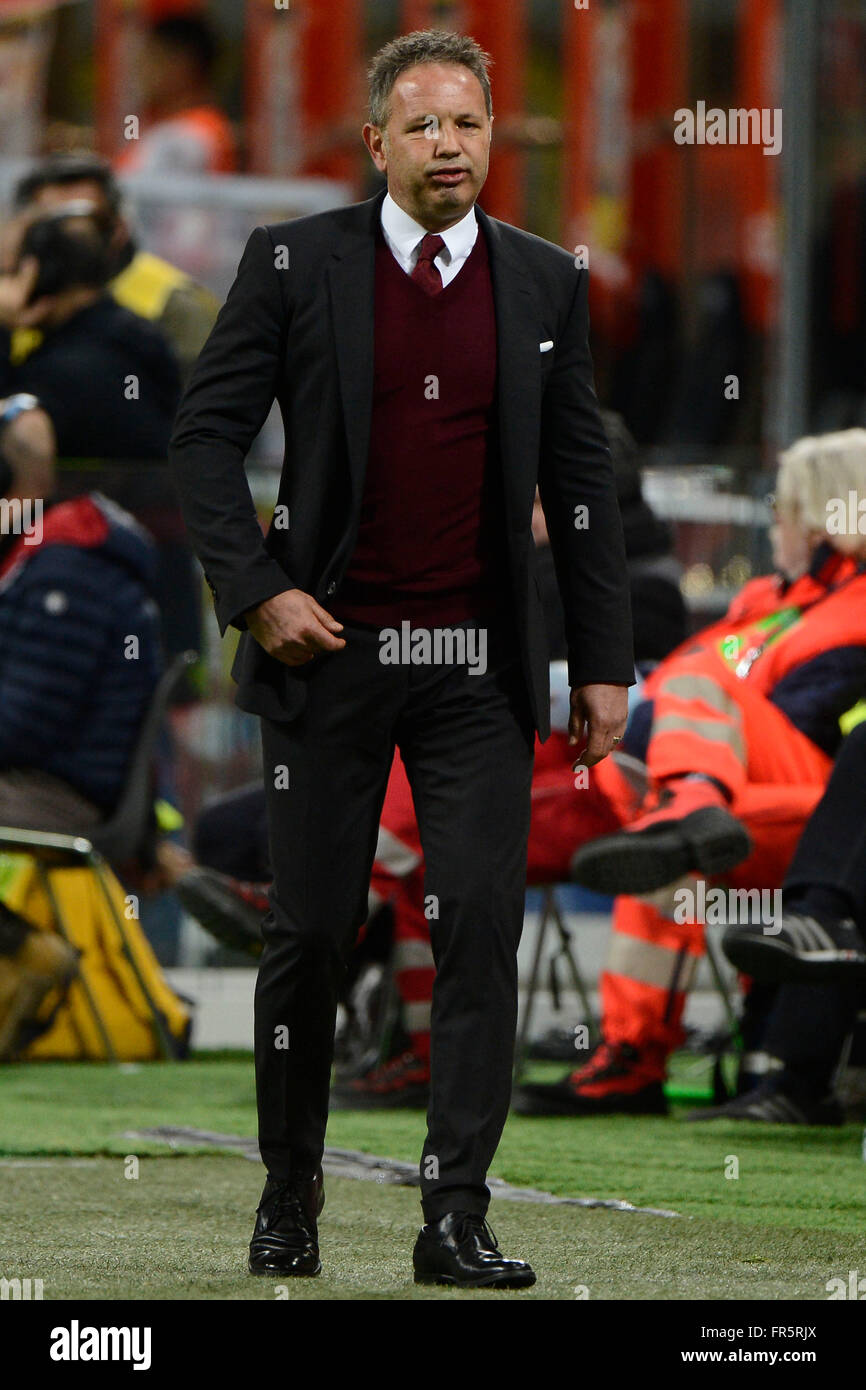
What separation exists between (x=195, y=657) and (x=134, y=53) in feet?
28.7

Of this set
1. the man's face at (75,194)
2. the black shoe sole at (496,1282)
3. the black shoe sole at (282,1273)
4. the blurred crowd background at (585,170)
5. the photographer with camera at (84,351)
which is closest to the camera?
the black shoe sole at (496,1282)

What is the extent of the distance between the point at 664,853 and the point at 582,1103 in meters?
0.81

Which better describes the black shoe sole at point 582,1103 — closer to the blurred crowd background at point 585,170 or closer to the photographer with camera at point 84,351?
the blurred crowd background at point 585,170

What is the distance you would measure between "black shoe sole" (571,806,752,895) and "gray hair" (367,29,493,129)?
1.97m

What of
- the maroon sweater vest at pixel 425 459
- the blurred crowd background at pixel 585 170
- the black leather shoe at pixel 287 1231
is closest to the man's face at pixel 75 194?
the blurred crowd background at pixel 585 170

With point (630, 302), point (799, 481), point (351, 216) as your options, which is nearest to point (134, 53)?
point (630, 302)

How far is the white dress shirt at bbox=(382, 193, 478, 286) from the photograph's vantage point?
340 cm

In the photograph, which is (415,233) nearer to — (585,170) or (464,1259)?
(464,1259)

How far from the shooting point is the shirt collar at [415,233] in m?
3.40

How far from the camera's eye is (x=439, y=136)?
3287 millimetres

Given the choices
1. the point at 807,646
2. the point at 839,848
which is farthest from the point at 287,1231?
the point at 807,646

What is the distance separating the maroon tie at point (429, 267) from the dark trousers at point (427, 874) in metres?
0.47

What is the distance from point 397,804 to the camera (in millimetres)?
5578

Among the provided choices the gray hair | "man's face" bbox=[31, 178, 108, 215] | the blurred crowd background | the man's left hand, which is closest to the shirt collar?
the gray hair
